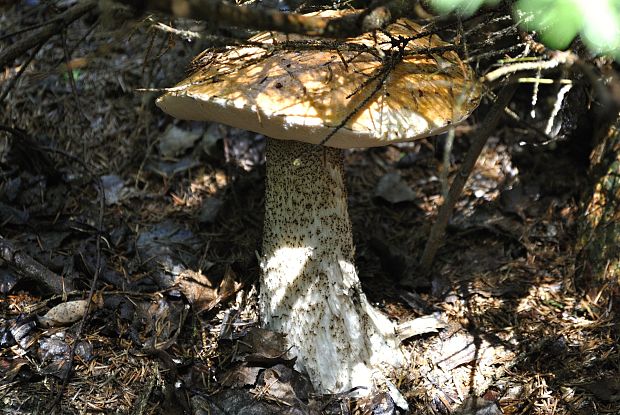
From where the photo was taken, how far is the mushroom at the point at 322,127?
190 cm

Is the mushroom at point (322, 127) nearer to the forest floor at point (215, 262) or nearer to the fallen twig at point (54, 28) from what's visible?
the forest floor at point (215, 262)

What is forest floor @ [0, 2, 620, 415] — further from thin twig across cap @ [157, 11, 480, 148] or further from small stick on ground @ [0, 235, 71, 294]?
thin twig across cap @ [157, 11, 480, 148]

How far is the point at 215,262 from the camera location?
306 cm

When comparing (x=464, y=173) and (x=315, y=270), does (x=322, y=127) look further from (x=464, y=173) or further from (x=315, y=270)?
(x=464, y=173)

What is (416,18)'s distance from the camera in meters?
2.46

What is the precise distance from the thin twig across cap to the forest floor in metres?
0.39

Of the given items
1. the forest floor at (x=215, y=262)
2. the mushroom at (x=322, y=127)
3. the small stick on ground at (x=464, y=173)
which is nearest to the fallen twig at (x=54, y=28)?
the forest floor at (x=215, y=262)

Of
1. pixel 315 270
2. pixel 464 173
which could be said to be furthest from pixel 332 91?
pixel 464 173

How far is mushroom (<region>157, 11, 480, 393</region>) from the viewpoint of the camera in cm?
190

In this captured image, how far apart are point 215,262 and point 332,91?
4.87ft

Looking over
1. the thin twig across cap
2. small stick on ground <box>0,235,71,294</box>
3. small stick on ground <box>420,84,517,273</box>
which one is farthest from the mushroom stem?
small stick on ground <box>0,235,71,294</box>

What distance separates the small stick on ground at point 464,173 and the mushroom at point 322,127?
46 cm

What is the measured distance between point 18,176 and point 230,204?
1295 millimetres

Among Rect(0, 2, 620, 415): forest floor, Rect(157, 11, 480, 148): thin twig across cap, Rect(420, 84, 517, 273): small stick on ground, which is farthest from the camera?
Rect(420, 84, 517, 273): small stick on ground
